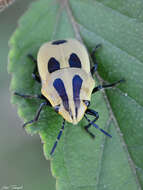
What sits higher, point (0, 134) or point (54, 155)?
point (54, 155)

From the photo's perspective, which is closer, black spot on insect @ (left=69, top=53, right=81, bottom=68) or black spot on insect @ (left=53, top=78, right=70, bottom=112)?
black spot on insect @ (left=53, top=78, right=70, bottom=112)

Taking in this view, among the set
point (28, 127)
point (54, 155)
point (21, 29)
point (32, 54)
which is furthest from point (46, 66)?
point (54, 155)

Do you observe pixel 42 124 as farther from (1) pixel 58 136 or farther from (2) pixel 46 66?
(2) pixel 46 66

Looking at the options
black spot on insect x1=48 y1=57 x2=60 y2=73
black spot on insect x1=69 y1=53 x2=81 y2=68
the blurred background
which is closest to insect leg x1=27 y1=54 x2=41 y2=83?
black spot on insect x1=48 y1=57 x2=60 y2=73

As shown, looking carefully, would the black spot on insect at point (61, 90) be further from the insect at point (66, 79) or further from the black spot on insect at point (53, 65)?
the black spot on insect at point (53, 65)

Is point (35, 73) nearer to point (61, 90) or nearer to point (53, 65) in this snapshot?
point (53, 65)

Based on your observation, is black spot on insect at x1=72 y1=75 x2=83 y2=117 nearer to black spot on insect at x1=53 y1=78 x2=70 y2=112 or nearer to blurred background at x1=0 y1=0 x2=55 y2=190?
black spot on insect at x1=53 y1=78 x2=70 y2=112
